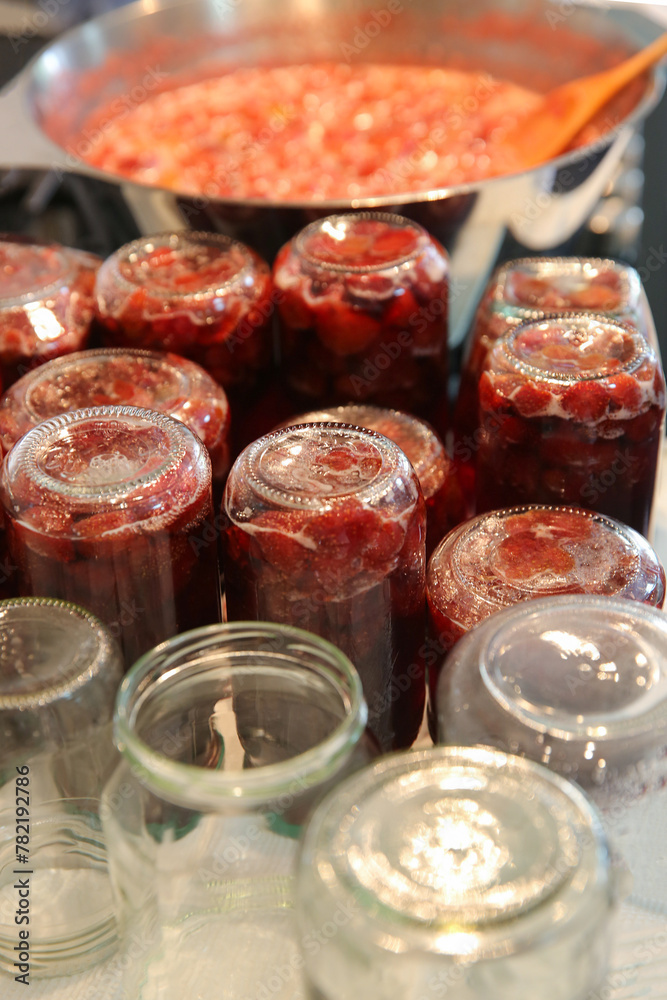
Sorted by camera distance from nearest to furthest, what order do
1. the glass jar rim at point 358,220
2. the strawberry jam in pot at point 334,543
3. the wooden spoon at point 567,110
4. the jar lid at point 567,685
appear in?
the jar lid at point 567,685, the strawberry jam in pot at point 334,543, the glass jar rim at point 358,220, the wooden spoon at point 567,110

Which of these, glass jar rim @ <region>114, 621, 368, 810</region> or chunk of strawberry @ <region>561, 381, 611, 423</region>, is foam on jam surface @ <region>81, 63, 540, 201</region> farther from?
glass jar rim @ <region>114, 621, 368, 810</region>

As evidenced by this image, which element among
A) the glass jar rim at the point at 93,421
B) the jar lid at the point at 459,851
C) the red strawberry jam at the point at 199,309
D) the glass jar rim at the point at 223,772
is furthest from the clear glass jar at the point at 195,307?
the jar lid at the point at 459,851

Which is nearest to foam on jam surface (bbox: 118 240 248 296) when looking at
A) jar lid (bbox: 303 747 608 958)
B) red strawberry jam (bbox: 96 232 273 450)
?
red strawberry jam (bbox: 96 232 273 450)

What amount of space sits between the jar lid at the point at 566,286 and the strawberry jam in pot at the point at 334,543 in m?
0.35

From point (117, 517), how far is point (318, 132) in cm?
111

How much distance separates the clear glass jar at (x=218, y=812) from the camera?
576mm

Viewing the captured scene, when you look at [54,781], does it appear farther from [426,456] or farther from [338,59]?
[338,59]

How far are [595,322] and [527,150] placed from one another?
71 cm

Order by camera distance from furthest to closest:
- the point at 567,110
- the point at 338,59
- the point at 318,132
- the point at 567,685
Answer: the point at 338,59 → the point at 318,132 → the point at 567,110 → the point at 567,685

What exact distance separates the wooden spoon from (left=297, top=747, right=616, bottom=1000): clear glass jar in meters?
1.14

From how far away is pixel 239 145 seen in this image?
1.60 m

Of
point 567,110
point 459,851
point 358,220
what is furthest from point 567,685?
point 567,110

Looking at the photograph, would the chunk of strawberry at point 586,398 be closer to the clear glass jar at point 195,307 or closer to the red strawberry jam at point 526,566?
the red strawberry jam at point 526,566

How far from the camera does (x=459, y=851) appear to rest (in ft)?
1.64
